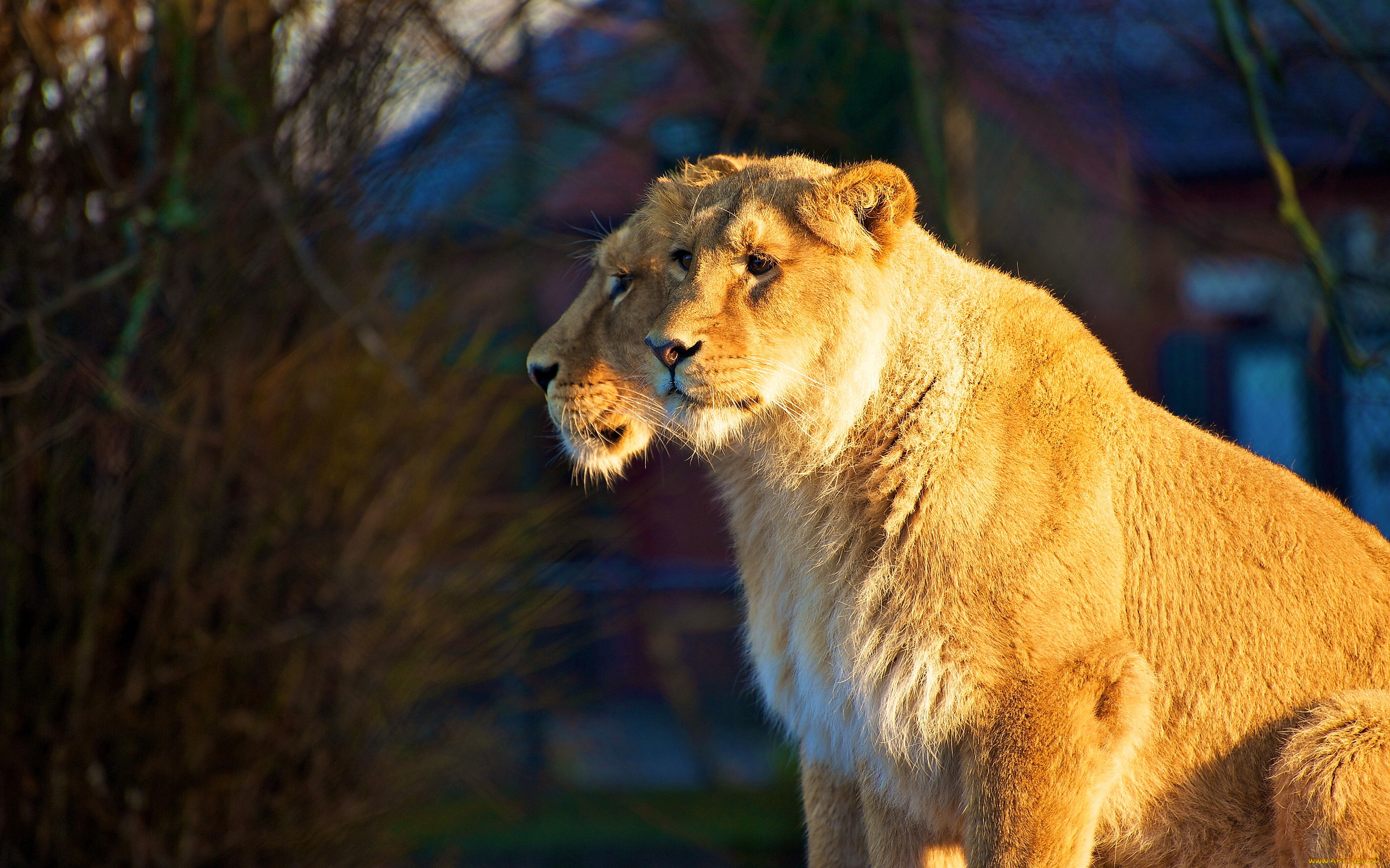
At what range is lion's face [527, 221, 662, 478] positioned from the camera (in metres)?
2.62

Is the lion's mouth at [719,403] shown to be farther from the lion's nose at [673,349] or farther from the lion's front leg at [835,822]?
the lion's front leg at [835,822]

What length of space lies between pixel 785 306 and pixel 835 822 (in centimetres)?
126

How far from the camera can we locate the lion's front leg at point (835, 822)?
9.08ft

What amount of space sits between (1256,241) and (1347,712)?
3.93 meters

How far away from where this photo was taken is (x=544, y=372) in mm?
2754

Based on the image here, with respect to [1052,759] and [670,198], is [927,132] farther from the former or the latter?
[1052,759]

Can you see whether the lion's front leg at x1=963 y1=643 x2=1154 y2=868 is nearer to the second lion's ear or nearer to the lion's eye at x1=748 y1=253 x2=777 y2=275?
the lion's eye at x1=748 y1=253 x2=777 y2=275

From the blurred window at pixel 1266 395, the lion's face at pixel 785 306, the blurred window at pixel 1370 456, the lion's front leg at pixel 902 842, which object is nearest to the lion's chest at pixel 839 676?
the lion's front leg at pixel 902 842

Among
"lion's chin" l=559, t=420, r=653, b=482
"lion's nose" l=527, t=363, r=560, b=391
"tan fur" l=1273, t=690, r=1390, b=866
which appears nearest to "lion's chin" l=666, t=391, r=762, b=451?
"lion's chin" l=559, t=420, r=653, b=482

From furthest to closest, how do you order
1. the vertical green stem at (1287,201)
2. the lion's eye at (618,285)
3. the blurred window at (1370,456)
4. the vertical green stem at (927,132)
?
the blurred window at (1370,456), the vertical green stem at (927,132), the vertical green stem at (1287,201), the lion's eye at (618,285)

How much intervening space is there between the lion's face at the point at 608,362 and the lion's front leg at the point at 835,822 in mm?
879

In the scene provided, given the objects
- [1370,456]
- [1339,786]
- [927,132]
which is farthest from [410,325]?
[1370,456]

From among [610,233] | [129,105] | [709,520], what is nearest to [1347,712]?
[610,233]

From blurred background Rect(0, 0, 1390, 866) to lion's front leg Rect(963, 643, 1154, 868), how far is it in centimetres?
114
